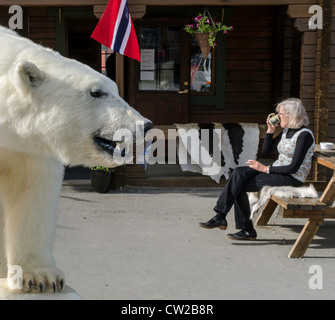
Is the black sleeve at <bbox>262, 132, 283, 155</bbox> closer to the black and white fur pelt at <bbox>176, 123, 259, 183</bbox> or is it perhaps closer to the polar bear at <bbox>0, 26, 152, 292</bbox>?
the black and white fur pelt at <bbox>176, 123, 259, 183</bbox>

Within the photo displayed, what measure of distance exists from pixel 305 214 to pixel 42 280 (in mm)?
4012

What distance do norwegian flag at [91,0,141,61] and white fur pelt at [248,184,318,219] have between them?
1859 millimetres

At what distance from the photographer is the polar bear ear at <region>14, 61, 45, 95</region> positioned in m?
1.13

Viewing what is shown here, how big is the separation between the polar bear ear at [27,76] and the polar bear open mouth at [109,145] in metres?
0.18

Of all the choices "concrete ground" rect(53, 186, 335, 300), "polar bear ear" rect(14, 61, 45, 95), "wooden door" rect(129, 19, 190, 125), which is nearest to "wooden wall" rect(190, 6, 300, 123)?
"wooden door" rect(129, 19, 190, 125)

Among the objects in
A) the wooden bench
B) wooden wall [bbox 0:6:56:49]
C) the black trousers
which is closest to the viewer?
the wooden bench

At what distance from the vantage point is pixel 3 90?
3.76 feet

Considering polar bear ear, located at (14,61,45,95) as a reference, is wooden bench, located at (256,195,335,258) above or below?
below

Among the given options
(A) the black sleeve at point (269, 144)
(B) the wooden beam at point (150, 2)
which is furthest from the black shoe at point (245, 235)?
(B) the wooden beam at point (150, 2)

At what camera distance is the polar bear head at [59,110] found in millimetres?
1141

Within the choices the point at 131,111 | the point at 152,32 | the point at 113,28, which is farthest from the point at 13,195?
the point at 152,32

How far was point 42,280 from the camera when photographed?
121cm

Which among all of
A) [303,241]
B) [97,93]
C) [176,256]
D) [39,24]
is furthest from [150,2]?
[97,93]

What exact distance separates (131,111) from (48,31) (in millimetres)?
9284
